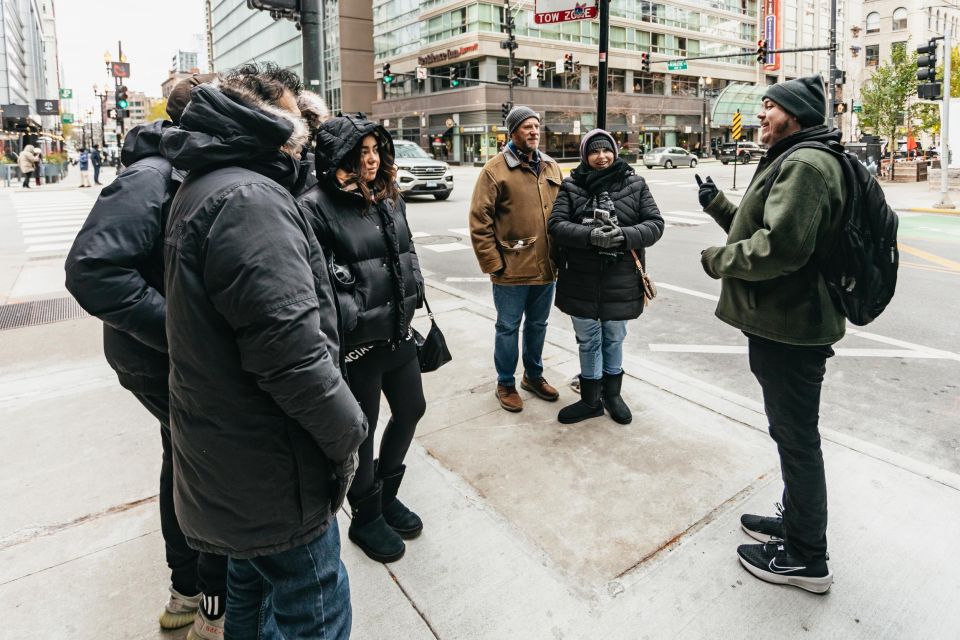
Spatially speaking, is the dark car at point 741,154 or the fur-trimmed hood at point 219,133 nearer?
the fur-trimmed hood at point 219,133

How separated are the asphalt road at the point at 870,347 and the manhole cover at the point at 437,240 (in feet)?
2.12

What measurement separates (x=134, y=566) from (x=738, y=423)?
3545mm

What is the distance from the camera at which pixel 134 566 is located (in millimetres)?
2830

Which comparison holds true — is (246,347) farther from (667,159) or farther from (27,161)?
(667,159)

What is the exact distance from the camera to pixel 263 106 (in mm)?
1806

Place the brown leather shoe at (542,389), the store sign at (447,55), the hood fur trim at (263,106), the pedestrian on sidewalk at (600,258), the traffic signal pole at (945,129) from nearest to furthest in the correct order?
the hood fur trim at (263,106) < the pedestrian on sidewalk at (600,258) < the brown leather shoe at (542,389) < the traffic signal pole at (945,129) < the store sign at (447,55)

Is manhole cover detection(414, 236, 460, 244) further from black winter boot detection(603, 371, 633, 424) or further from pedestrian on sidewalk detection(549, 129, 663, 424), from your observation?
black winter boot detection(603, 371, 633, 424)

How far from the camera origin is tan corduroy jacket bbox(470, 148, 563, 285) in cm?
438

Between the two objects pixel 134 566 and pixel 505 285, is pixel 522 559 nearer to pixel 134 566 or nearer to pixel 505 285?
pixel 134 566

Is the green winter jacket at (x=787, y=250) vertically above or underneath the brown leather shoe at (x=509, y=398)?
above

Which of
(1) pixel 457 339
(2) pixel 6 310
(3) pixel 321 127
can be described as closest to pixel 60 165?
(2) pixel 6 310

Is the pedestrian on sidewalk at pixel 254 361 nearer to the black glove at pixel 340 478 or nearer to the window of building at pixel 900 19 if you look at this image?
the black glove at pixel 340 478

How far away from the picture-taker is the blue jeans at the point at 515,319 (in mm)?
4543

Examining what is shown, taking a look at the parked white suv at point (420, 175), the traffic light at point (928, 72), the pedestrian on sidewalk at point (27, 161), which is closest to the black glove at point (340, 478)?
the parked white suv at point (420, 175)
